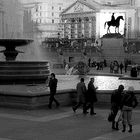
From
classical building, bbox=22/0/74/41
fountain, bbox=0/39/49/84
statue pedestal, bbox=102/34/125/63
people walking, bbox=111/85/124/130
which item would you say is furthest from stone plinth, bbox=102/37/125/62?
classical building, bbox=22/0/74/41

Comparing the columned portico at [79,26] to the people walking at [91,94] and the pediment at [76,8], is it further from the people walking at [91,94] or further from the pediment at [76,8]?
the people walking at [91,94]

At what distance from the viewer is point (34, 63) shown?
909 inches

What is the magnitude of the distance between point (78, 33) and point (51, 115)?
113m

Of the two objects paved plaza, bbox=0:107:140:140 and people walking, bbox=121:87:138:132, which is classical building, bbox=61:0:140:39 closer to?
paved plaza, bbox=0:107:140:140

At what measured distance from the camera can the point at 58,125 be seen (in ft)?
47.0

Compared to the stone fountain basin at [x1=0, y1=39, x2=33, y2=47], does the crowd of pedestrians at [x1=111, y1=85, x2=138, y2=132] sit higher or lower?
lower

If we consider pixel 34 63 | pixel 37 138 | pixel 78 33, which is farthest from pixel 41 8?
pixel 37 138

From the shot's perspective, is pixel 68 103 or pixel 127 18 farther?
pixel 127 18

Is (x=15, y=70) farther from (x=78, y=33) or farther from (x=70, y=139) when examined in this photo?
(x=78, y=33)

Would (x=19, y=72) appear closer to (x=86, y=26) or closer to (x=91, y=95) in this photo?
Result: (x=91, y=95)

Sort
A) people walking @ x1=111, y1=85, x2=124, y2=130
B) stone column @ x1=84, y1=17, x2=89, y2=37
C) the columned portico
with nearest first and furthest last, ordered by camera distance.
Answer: people walking @ x1=111, y1=85, x2=124, y2=130, the columned portico, stone column @ x1=84, y1=17, x2=89, y2=37

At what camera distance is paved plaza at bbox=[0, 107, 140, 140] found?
12578 mm

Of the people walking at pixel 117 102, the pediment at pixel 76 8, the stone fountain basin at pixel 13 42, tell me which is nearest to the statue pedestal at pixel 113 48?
the stone fountain basin at pixel 13 42

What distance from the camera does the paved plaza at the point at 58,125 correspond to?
12.6 metres
